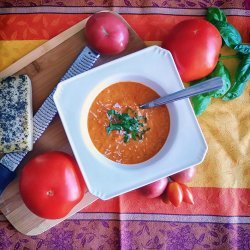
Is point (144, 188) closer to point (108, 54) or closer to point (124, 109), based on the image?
point (124, 109)

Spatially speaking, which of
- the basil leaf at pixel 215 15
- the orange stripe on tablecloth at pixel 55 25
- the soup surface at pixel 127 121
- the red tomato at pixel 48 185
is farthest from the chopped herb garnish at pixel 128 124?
the basil leaf at pixel 215 15

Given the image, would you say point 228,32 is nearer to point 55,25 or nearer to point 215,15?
point 215,15

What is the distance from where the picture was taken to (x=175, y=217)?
4.33ft

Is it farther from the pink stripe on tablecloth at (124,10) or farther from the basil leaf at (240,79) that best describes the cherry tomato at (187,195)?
the pink stripe on tablecloth at (124,10)

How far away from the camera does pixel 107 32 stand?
3.89 ft

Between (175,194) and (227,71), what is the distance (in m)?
0.43

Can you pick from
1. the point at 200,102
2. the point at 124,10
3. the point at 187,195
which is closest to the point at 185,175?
the point at 187,195

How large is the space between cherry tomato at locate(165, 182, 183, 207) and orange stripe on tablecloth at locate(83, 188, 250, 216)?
0.07 meters

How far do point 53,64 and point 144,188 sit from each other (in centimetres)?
47

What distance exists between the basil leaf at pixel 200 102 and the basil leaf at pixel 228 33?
0.19 meters

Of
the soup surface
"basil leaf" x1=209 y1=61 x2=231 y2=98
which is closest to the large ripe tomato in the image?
"basil leaf" x1=209 y1=61 x2=231 y2=98

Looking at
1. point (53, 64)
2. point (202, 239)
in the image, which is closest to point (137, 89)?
point (53, 64)

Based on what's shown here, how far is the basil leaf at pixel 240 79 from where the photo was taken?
130cm

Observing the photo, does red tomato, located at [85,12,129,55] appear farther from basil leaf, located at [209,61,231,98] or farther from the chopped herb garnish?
basil leaf, located at [209,61,231,98]
